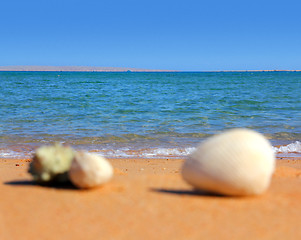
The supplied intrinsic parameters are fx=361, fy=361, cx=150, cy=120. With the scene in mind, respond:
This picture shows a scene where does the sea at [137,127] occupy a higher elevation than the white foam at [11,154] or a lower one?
higher

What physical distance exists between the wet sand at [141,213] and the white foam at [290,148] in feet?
16.2

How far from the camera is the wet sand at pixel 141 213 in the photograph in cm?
290

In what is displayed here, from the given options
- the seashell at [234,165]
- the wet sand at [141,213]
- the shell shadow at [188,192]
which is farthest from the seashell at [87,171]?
the seashell at [234,165]

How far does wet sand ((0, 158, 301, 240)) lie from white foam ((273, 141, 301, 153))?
195 inches

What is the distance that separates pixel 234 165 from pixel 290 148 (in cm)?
633

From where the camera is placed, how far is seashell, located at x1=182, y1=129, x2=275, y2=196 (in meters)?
3.59

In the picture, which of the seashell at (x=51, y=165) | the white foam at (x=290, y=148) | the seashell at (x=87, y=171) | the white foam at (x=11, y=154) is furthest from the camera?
the white foam at (x=290, y=148)

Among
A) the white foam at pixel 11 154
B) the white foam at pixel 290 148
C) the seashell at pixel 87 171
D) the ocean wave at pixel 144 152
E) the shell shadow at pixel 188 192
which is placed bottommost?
the white foam at pixel 11 154

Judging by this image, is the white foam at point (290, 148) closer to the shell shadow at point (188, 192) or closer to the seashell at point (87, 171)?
the shell shadow at point (188, 192)

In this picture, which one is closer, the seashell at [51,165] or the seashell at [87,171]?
the seashell at [87,171]

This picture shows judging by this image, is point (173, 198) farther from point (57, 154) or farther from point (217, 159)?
point (57, 154)

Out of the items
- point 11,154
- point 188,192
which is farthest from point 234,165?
point 11,154

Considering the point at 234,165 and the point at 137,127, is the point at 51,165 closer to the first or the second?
the point at 234,165

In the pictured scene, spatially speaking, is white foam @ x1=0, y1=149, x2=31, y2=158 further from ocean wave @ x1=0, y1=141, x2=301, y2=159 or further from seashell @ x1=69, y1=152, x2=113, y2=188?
seashell @ x1=69, y1=152, x2=113, y2=188
